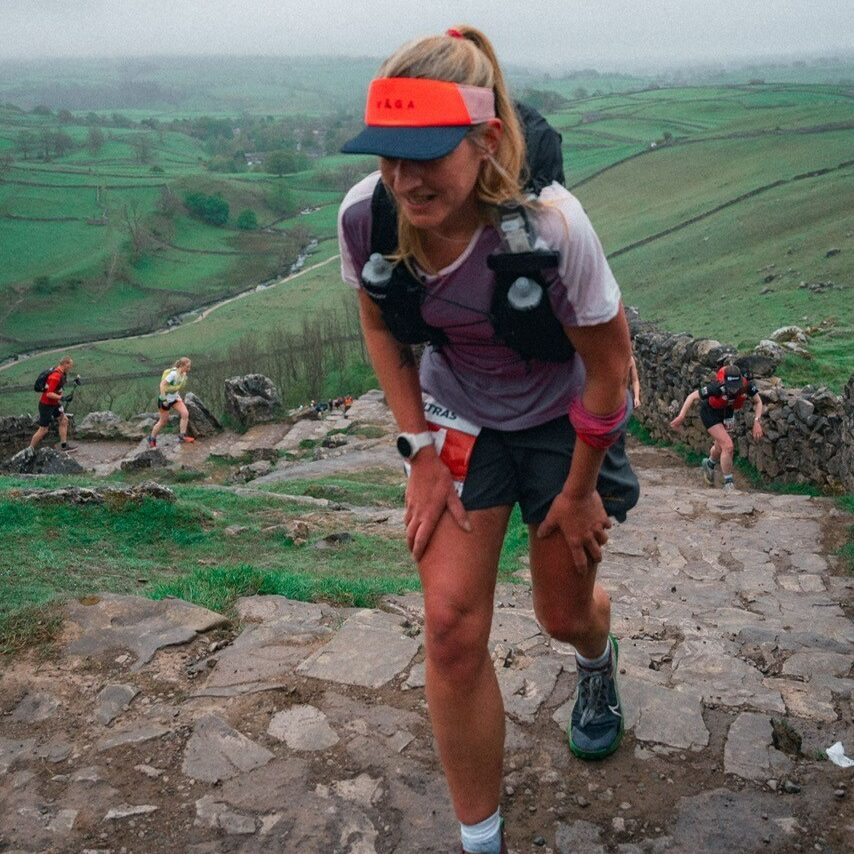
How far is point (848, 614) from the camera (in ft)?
23.2

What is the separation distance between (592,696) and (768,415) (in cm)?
1086

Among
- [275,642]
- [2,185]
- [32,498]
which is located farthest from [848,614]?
[2,185]

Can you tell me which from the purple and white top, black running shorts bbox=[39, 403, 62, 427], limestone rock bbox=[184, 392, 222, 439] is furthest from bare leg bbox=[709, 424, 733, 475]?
black running shorts bbox=[39, 403, 62, 427]

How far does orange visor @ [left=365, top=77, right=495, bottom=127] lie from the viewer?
260cm

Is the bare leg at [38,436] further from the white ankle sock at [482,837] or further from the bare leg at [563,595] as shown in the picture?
the white ankle sock at [482,837]

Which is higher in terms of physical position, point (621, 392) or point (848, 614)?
point (621, 392)

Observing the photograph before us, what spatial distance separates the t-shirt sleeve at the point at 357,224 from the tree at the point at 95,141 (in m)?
113

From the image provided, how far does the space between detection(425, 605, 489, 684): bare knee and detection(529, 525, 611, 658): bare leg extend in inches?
14.6

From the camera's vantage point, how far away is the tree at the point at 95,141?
108 metres

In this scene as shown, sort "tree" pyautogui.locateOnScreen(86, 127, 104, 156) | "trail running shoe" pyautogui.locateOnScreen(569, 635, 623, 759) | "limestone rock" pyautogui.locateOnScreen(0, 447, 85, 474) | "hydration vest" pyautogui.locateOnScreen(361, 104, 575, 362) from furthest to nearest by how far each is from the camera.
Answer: "tree" pyautogui.locateOnScreen(86, 127, 104, 156) → "limestone rock" pyautogui.locateOnScreen(0, 447, 85, 474) → "trail running shoe" pyautogui.locateOnScreen(569, 635, 623, 759) → "hydration vest" pyautogui.locateOnScreen(361, 104, 575, 362)

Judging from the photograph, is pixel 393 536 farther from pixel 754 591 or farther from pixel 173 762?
pixel 173 762

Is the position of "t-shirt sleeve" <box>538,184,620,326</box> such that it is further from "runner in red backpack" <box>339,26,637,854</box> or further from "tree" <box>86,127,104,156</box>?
"tree" <box>86,127,104,156</box>

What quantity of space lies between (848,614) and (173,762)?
5.25 meters

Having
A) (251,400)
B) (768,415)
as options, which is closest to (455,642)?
(768,415)
